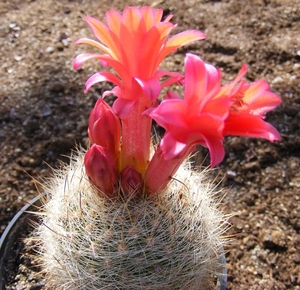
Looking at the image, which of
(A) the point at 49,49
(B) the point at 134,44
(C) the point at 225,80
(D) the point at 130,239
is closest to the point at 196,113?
(B) the point at 134,44

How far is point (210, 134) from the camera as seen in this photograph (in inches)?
32.9

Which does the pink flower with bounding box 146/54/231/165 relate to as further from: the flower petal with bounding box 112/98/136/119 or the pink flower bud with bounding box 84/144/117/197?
the pink flower bud with bounding box 84/144/117/197

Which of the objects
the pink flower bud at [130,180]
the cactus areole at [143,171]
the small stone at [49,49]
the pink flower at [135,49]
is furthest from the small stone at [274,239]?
the small stone at [49,49]

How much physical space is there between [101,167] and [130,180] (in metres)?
0.08

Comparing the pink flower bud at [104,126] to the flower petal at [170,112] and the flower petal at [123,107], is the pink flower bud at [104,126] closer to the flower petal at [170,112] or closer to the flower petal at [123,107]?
the flower petal at [123,107]

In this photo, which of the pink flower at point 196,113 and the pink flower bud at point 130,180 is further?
the pink flower bud at point 130,180

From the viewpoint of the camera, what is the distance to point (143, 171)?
3.57 ft

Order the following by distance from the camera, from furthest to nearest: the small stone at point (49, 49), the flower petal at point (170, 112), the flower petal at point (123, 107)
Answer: the small stone at point (49, 49) < the flower petal at point (123, 107) < the flower petal at point (170, 112)

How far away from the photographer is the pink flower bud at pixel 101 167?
0.99m

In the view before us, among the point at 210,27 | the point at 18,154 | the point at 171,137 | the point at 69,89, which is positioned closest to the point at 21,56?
the point at 69,89

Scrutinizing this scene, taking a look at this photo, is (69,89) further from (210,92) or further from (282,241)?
(210,92)

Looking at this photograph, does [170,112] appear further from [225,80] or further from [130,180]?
[225,80]

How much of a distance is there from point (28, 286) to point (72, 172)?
49cm

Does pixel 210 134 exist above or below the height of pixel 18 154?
above
